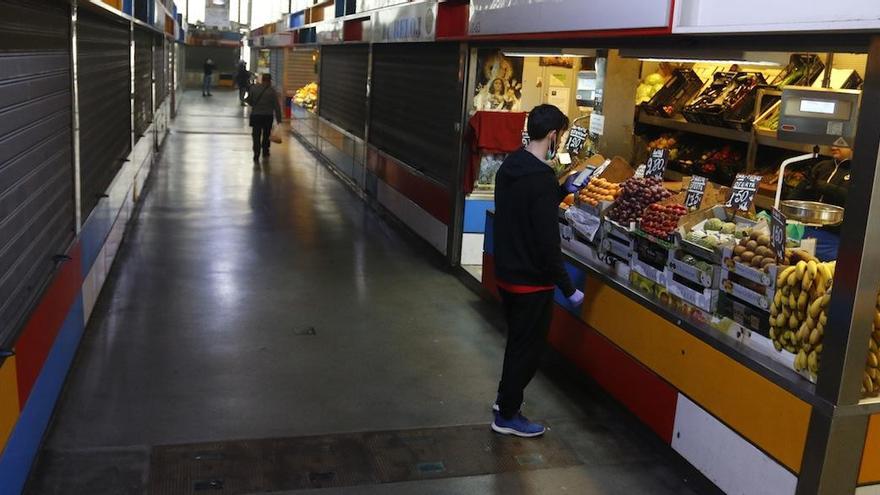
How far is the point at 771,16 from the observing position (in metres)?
3.80

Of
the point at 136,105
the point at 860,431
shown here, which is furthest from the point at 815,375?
the point at 136,105

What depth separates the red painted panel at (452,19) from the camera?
8.08 meters

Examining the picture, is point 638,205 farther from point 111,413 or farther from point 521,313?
point 111,413

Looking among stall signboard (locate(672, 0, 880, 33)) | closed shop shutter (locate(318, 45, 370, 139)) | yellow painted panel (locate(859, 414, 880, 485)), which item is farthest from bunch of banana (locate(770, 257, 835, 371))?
closed shop shutter (locate(318, 45, 370, 139))

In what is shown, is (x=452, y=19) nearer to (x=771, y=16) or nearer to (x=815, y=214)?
(x=815, y=214)

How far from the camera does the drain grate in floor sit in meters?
4.08

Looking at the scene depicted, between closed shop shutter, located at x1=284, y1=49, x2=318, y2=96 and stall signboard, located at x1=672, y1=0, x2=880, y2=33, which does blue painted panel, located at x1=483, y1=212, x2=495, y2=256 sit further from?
closed shop shutter, located at x1=284, y1=49, x2=318, y2=96

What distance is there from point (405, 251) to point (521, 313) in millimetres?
4591

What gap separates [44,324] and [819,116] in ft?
12.8

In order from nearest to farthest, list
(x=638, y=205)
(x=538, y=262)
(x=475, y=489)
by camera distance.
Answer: (x=475, y=489) → (x=538, y=262) → (x=638, y=205)

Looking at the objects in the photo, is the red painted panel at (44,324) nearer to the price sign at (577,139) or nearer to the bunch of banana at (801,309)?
the bunch of banana at (801,309)

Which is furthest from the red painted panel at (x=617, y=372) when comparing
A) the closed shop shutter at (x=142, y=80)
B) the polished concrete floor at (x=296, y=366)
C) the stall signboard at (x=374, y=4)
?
the closed shop shutter at (x=142, y=80)

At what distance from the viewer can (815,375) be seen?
366 cm

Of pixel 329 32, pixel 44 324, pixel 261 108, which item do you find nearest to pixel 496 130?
pixel 44 324
